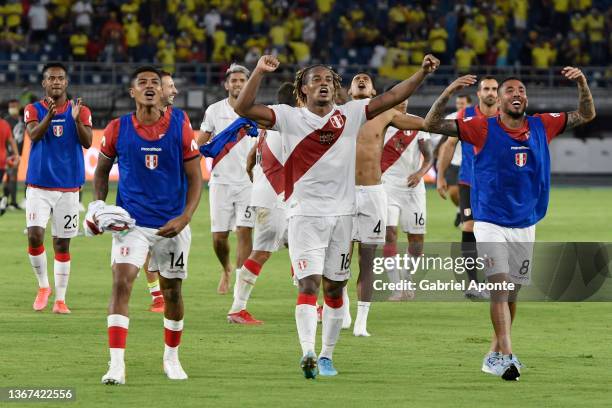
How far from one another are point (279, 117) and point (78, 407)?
273 centimetres

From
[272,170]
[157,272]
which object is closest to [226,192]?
[157,272]

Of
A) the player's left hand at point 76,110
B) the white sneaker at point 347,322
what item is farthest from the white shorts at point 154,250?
the player's left hand at point 76,110

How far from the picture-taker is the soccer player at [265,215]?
44.4 ft

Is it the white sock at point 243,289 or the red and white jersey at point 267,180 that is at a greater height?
the red and white jersey at point 267,180

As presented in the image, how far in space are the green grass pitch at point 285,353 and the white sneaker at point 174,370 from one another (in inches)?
3.1

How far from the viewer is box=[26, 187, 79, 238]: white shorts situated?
14312 millimetres

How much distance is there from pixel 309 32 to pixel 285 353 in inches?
1091

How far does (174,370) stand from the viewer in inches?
404

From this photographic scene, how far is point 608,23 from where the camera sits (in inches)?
1571

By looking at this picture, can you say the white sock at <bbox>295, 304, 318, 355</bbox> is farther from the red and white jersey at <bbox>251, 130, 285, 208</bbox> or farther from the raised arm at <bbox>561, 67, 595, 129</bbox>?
the red and white jersey at <bbox>251, 130, 285, 208</bbox>

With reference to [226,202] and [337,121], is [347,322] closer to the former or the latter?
[226,202]

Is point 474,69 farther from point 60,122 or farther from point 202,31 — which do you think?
point 60,122

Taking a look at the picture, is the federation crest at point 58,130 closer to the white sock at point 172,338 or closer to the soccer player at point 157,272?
the soccer player at point 157,272

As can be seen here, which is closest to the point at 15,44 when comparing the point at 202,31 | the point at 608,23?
the point at 202,31
